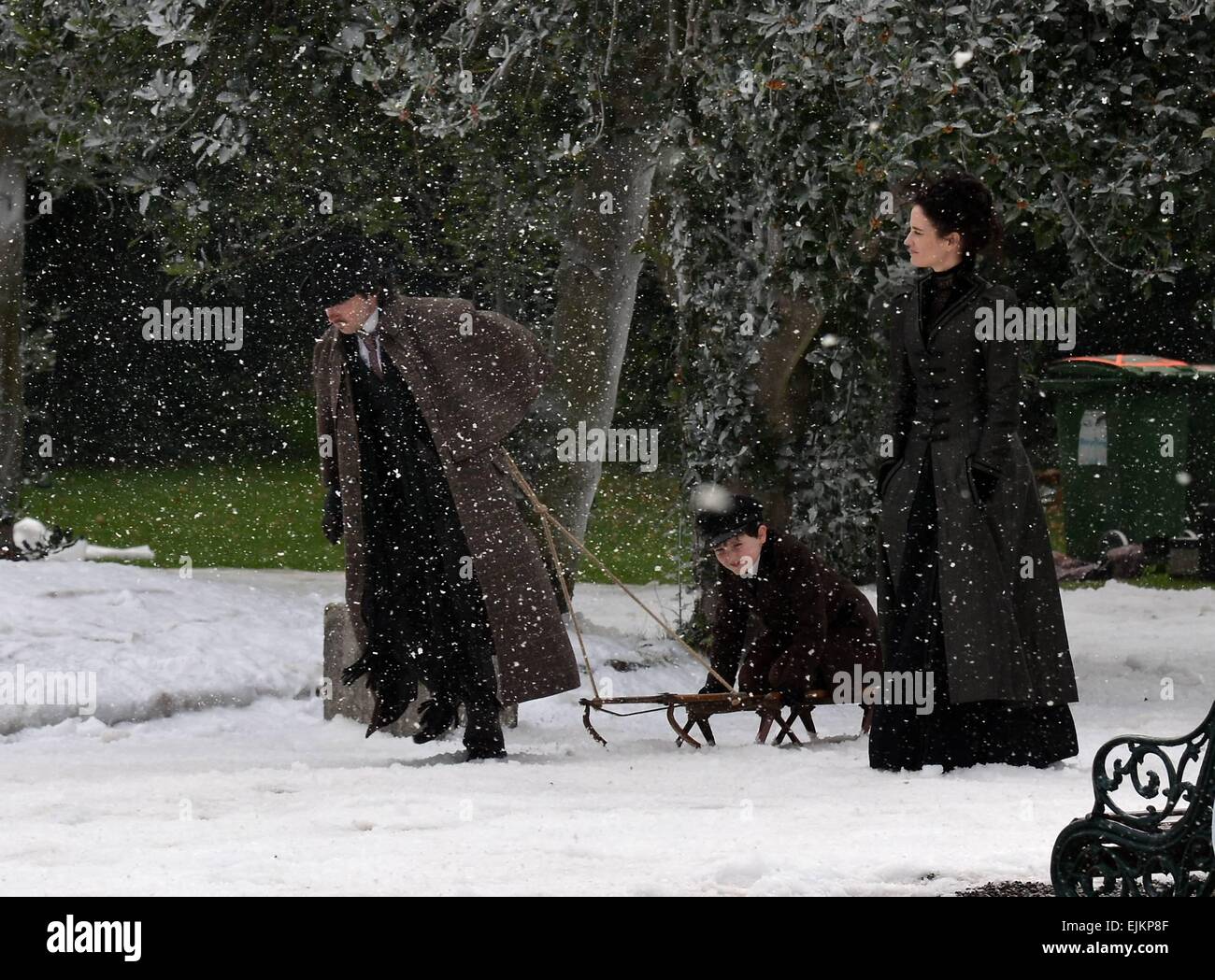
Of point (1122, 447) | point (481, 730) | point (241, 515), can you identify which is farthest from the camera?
point (241, 515)

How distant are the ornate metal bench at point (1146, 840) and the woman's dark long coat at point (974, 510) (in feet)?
6.78

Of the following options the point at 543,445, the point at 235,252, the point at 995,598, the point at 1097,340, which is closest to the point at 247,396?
the point at 1097,340

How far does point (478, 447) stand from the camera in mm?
7125

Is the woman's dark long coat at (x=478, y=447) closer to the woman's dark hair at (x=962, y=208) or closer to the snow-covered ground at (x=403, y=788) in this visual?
the snow-covered ground at (x=403, y=788)

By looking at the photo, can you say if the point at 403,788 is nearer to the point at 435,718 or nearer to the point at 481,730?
the point at 481,730

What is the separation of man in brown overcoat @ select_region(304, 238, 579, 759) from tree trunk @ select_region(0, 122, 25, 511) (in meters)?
6.71

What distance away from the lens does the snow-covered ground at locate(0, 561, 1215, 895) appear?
480cm

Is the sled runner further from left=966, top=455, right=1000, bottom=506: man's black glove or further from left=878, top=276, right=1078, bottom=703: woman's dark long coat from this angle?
left=966, top=455, right=1000, bottom=506: man's black glove

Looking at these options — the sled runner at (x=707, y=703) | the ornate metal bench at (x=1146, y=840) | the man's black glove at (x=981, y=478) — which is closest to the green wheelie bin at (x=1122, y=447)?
the sled runner at (x=707, y=703)

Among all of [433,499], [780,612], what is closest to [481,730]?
[433,499]

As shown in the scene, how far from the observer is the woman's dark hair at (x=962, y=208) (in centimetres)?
654

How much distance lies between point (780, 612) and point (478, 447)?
1466 mm

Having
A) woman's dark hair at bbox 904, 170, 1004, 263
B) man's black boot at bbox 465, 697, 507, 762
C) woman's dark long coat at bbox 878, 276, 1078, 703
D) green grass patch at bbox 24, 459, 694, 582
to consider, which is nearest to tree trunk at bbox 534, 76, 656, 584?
Answer: man's black boot at bbox 465, 697, 507, 762
